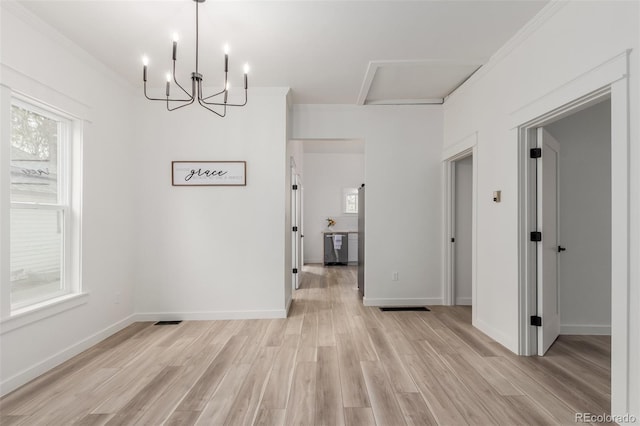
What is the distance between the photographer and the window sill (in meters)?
2.16

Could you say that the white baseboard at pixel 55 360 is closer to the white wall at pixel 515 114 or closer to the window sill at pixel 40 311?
the window sill at pixel 40 311

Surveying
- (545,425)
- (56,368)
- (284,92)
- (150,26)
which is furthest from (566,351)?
(150,26)

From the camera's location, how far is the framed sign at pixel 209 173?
3719 mm

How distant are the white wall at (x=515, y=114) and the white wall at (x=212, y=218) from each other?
212 cm

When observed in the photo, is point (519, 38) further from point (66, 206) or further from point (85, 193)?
point (66, 206)

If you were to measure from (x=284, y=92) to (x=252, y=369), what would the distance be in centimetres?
291

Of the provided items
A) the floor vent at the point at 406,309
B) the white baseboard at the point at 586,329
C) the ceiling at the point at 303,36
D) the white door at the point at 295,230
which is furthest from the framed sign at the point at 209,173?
the white baseboard at the point at 586,329

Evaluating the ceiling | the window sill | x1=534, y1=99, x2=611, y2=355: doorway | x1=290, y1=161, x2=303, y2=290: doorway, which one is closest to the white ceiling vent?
the ceiling

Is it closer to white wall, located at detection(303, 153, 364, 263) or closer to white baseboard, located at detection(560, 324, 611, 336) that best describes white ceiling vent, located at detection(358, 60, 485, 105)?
white baseboard, located at detection(560, 324, 611, 336)

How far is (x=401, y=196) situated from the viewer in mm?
4328

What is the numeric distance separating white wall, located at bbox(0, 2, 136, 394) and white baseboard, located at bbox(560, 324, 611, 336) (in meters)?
4.53

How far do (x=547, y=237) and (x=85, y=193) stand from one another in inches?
159

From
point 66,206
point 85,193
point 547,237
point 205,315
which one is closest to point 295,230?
point 205,315

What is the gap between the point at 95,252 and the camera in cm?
303
